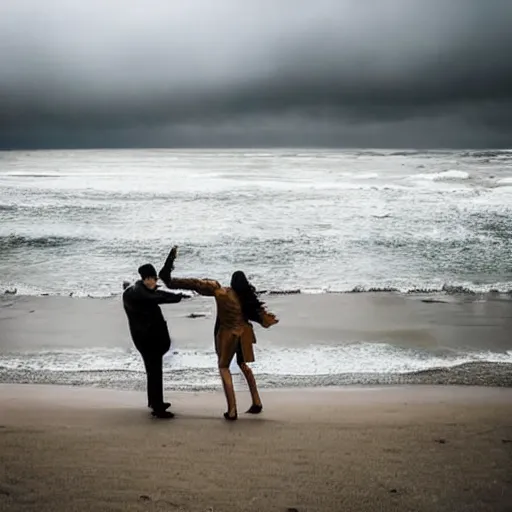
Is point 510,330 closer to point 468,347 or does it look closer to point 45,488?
point 468,347

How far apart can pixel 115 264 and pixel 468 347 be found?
11145 millimetres

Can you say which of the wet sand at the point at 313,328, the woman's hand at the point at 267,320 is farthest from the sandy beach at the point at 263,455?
the wet sand at the point at 313,328

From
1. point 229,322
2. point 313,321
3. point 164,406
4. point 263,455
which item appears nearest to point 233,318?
point 229,322

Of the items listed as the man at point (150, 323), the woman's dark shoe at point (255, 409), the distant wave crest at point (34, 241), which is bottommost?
the woman's dark shoe at point (255, 409)

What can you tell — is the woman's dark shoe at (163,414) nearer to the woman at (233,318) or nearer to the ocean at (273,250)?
the woman at (233,318)

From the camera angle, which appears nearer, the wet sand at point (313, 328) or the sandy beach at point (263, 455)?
the sandy beach at point (263, 455)

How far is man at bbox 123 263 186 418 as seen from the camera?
Answer: 18.6ft

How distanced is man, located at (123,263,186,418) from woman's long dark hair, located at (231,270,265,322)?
0.56 metres

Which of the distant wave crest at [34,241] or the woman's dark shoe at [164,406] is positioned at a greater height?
the distant wave crest at [34,241]

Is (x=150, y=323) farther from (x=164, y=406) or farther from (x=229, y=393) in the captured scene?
(x=229, y=393)

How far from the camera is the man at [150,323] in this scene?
18.6 feet

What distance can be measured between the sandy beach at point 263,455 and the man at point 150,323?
0.94ft

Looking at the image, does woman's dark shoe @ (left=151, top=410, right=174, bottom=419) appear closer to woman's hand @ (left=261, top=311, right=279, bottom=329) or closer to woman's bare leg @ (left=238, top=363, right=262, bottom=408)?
woman's bare leg @ (left=238, top=363, right=262, bottom=408)

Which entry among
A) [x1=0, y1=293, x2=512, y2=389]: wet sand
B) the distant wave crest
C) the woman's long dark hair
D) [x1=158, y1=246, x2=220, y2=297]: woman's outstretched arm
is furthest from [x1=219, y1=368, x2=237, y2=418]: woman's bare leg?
the distant wave crest
